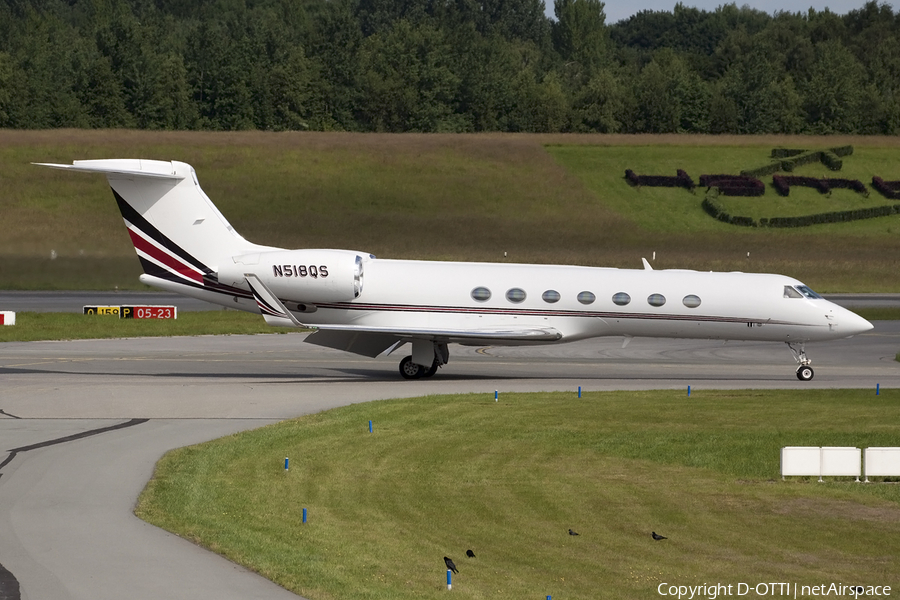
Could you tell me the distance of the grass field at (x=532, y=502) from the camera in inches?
464

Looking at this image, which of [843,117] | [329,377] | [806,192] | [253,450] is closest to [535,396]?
[329,377]

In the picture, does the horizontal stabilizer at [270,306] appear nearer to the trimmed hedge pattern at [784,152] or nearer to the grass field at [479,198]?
the grass field at [479,198]

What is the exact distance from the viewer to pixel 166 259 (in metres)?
28.4

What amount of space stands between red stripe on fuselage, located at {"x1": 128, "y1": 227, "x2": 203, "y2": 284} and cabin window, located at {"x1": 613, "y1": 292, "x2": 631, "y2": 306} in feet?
33.9

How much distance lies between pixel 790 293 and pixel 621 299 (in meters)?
4.44

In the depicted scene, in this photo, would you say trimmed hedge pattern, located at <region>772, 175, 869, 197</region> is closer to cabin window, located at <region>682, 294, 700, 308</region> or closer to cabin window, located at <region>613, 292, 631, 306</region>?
cabin window, located at <region>682, 294, 700, 308</region>

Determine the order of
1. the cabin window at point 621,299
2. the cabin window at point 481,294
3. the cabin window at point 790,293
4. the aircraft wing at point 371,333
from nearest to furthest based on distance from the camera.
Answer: the aircraft wing at point 371,333 < the cabin window at point 481,294 < the cabin window at point 621,299 < the cabin window at point 790,293

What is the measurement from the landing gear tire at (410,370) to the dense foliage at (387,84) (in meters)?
76.3

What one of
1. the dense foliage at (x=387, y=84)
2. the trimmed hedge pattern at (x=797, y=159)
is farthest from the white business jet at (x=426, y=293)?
the dense foliage at (x=387, y=84)

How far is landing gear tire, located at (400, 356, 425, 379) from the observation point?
1128 inches

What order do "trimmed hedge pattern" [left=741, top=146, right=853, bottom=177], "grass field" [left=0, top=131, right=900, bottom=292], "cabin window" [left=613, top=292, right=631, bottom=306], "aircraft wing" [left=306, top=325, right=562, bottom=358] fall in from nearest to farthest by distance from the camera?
1. "aircraft wing" [left=306, top=325, right=562, bottom=358]
2. "cabin window" [left=613, top=292, right=631, bottom=306]
3. "grass field" [left=0, top=131, right=900, bottom=292]
4. "trimmed hedge pattern" [left=741, top=146, right=853, bottom=177]

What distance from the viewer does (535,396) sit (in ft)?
81.2

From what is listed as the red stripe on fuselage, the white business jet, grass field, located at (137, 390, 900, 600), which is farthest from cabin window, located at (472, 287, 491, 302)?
the red stripe on fuselage

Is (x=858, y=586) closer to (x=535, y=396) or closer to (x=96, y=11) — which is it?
(x=535, y=396)
